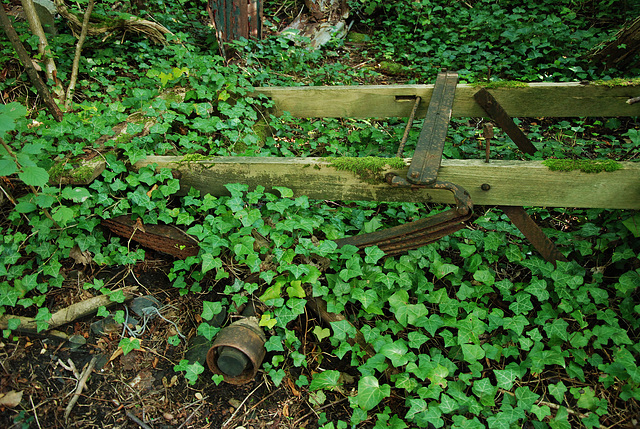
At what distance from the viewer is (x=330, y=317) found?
223 centimetres

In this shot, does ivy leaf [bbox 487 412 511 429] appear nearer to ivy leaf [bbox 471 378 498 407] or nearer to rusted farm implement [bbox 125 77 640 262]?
ivy leaf [bbox 471 378 498 407]

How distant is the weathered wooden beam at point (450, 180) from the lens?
6.84ft

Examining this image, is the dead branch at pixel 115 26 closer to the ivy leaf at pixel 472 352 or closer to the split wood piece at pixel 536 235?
the split wood piece at pixel 536 235

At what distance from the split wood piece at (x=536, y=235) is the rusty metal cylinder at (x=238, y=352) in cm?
169

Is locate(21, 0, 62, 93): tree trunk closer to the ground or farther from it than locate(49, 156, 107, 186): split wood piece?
farther from it

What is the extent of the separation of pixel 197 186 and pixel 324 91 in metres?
1.59

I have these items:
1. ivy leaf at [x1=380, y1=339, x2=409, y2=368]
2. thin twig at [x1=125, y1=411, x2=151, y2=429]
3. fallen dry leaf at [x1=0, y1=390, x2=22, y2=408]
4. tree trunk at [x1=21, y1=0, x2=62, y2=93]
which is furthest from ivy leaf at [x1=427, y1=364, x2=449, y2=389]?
tree trunk at [x1=21, y1=0, x2=62, y2=93]

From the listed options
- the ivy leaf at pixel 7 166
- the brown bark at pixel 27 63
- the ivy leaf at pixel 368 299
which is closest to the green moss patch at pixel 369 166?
the ivy leaf at pixel 368 299

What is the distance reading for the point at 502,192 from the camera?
219 centimetres

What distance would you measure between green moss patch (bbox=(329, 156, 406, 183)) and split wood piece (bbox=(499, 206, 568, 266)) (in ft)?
2.64

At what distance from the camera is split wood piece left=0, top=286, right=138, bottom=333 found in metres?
2.26

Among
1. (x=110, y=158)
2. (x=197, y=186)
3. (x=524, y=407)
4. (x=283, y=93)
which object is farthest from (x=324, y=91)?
(x=524, y=407)

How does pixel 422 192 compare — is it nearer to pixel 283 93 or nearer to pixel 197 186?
pixel 197 186

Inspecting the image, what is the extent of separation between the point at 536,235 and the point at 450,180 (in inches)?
30.4
